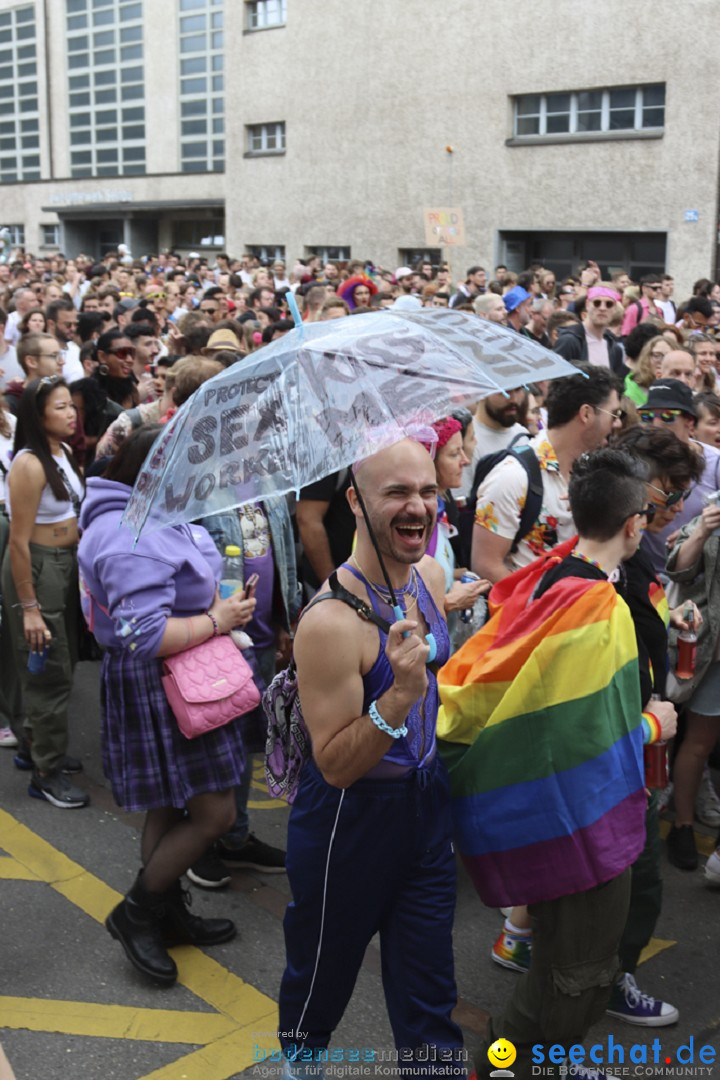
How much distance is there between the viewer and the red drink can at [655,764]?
3.26 meters

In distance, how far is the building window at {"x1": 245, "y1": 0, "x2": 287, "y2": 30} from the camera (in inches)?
1236

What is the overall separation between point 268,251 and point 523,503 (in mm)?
30652

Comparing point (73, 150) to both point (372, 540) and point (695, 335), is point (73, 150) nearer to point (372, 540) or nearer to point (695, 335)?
point (695, 335)

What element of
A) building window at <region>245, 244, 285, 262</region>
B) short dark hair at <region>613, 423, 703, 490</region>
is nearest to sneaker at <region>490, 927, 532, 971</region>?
short dark hair at <region>613, 423, 703, 490</region>

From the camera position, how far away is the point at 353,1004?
143 inches

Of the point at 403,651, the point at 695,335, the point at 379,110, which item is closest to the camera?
the point at 403,651

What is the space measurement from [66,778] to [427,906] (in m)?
2.87

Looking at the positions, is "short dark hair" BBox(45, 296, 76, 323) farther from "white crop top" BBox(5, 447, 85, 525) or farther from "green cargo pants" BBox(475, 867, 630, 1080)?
"green cargo pants" BBox(475, 867, 630, 1080)

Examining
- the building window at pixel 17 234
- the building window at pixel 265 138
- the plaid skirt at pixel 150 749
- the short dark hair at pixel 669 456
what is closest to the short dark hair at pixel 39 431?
the plaid skirt at pixel 150 749

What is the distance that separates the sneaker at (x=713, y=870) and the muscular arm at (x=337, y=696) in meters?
2.33

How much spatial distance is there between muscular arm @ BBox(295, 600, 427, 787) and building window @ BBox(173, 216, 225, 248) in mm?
37504

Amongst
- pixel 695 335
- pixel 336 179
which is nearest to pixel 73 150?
pixel 336 179

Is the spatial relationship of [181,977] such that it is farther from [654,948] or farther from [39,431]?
[39,431]

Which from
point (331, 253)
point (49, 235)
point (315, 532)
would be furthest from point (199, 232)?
point (315, 532)
